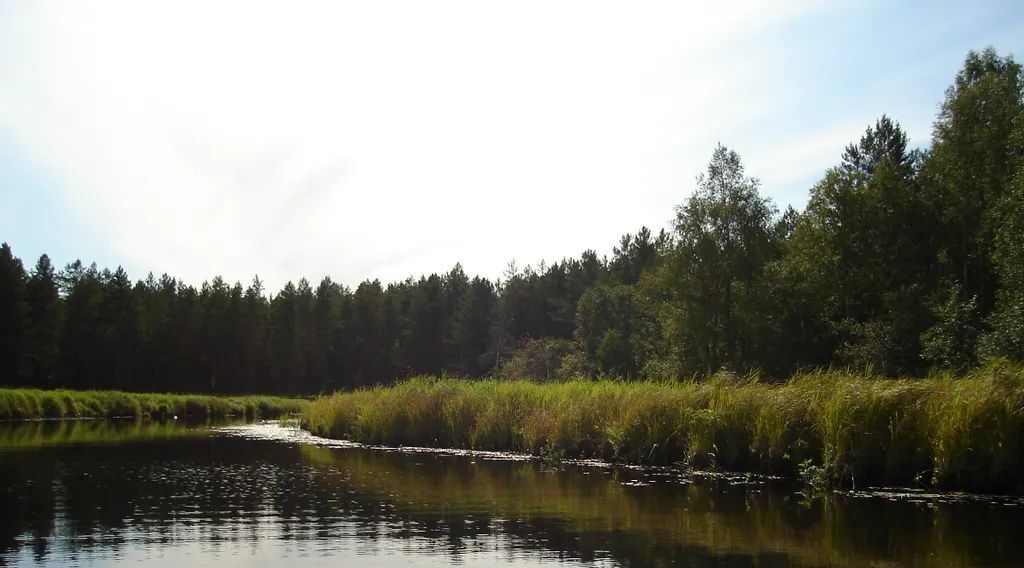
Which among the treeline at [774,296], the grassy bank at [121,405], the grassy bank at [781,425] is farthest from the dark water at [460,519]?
the grassy bank at [121,405]

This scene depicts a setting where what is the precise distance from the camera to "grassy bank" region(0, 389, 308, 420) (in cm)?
5144

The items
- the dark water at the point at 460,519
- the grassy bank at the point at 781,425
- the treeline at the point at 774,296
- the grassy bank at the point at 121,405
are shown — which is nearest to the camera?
the dark water at the point at 460,519

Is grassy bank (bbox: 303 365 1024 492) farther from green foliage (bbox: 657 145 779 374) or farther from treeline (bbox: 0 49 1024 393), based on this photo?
green foliage (bbox: 657 145 779 374)

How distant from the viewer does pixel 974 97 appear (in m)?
46.4

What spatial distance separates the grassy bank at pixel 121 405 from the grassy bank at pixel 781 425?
23.0 meters

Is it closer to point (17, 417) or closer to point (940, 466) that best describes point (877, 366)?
point (940, 466)

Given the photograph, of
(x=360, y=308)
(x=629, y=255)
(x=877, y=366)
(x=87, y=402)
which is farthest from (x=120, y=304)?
(x=877, y=366)

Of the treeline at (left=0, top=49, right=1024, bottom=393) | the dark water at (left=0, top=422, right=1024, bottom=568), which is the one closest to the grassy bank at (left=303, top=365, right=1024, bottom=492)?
the dark water at (left=0, top=422, right=1024, bottom=568)

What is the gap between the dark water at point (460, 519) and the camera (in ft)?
42.9

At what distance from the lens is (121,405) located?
60.9m

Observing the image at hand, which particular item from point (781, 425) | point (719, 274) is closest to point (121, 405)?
point (719, 274)

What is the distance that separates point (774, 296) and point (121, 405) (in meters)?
49.3

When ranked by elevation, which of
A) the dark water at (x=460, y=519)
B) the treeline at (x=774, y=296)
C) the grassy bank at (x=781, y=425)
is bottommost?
the dark water at (x=460, y=519)

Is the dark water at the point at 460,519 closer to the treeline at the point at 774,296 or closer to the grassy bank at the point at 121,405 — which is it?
the treeline at the point at 774,296
